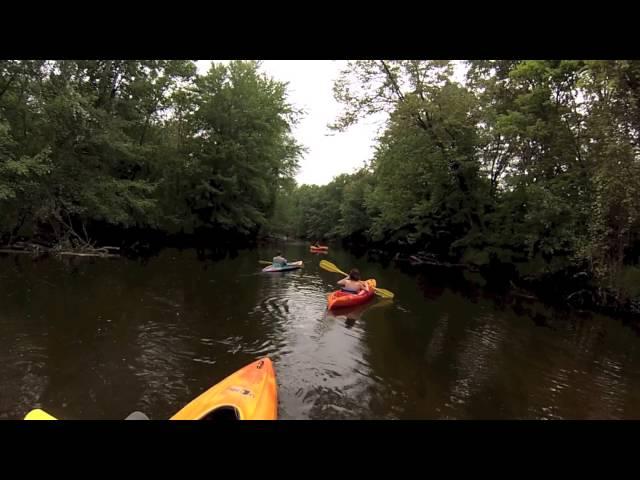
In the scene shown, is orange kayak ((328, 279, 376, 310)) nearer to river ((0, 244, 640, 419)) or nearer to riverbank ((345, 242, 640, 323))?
river ((0, 244, 640, 419))

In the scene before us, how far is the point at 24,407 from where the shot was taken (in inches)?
188

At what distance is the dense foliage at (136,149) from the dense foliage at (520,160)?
498 inches

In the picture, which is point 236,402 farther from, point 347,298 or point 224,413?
point 347,298

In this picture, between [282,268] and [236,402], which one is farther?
[282,268]

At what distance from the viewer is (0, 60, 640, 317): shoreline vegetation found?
41.7 ft

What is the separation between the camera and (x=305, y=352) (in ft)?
24.8

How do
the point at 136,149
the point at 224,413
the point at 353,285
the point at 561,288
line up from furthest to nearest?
the point at 136,149 → the point at 561,288 → the point at 353,285 → the point at 224,413

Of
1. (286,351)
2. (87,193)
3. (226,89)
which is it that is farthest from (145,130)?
(286,351)

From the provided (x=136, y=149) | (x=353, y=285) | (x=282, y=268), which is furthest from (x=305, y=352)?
(x=136, y=149)

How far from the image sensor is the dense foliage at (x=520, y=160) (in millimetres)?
11344

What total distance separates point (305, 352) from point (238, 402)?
330cm

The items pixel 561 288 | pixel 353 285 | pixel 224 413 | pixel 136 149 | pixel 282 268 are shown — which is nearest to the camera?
pixel 224 413

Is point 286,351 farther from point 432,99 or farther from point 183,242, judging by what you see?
point 183,242
